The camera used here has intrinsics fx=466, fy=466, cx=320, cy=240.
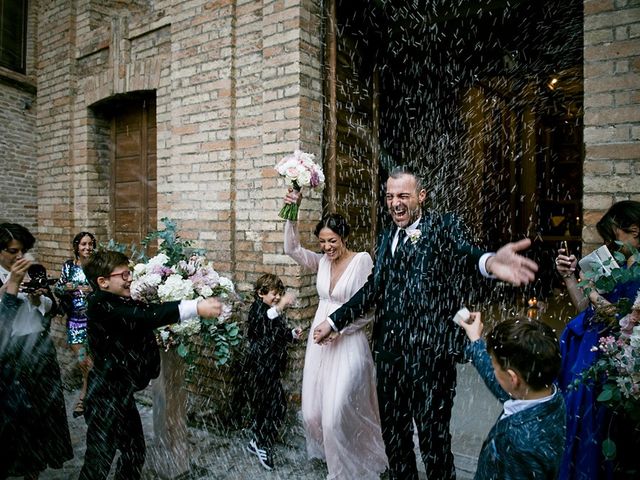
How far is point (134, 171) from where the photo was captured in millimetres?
6664

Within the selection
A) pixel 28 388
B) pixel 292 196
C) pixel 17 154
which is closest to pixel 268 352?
pixel 292 196

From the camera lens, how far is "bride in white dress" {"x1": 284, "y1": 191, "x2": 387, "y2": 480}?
3486 millimetres

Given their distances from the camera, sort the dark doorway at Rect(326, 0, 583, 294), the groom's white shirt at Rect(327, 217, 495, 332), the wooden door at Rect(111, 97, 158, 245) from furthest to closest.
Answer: the wooden door at Rect(111, 97, 158, 245) → the dark doorway at Rect(326, 0, 583, 294) → the groom's white shirt at Rect(327, 217, 495, 332)

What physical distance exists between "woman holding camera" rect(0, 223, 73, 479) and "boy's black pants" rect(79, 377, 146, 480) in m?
0.79

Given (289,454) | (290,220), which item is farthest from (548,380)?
(289,454)

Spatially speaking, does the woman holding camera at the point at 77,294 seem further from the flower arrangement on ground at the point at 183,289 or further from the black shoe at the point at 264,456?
the black shoe at the point at 264,456

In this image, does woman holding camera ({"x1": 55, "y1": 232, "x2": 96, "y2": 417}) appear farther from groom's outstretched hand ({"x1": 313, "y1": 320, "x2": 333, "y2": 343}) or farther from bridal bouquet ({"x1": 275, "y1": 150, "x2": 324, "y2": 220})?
groom's outstretched hand ({"x1": 313, "y1": 320, "x2": 333, "y2": 343})

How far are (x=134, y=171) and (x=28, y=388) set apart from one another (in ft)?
12.3

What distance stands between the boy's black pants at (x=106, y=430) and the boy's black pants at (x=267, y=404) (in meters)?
1.08

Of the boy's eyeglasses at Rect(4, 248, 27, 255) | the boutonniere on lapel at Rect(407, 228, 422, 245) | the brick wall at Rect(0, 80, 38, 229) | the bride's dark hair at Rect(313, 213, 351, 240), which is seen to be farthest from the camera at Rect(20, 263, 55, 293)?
the brick wall at Rect(0, 80, 38, 229)

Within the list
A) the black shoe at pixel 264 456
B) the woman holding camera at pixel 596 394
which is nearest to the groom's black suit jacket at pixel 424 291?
the woman holding camera at pixel 596 394

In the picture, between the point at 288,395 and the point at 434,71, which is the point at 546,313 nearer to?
the point at 434,71

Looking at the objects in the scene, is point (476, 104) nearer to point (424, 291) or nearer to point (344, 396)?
point (424, 291)

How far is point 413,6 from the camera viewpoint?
480 cm
